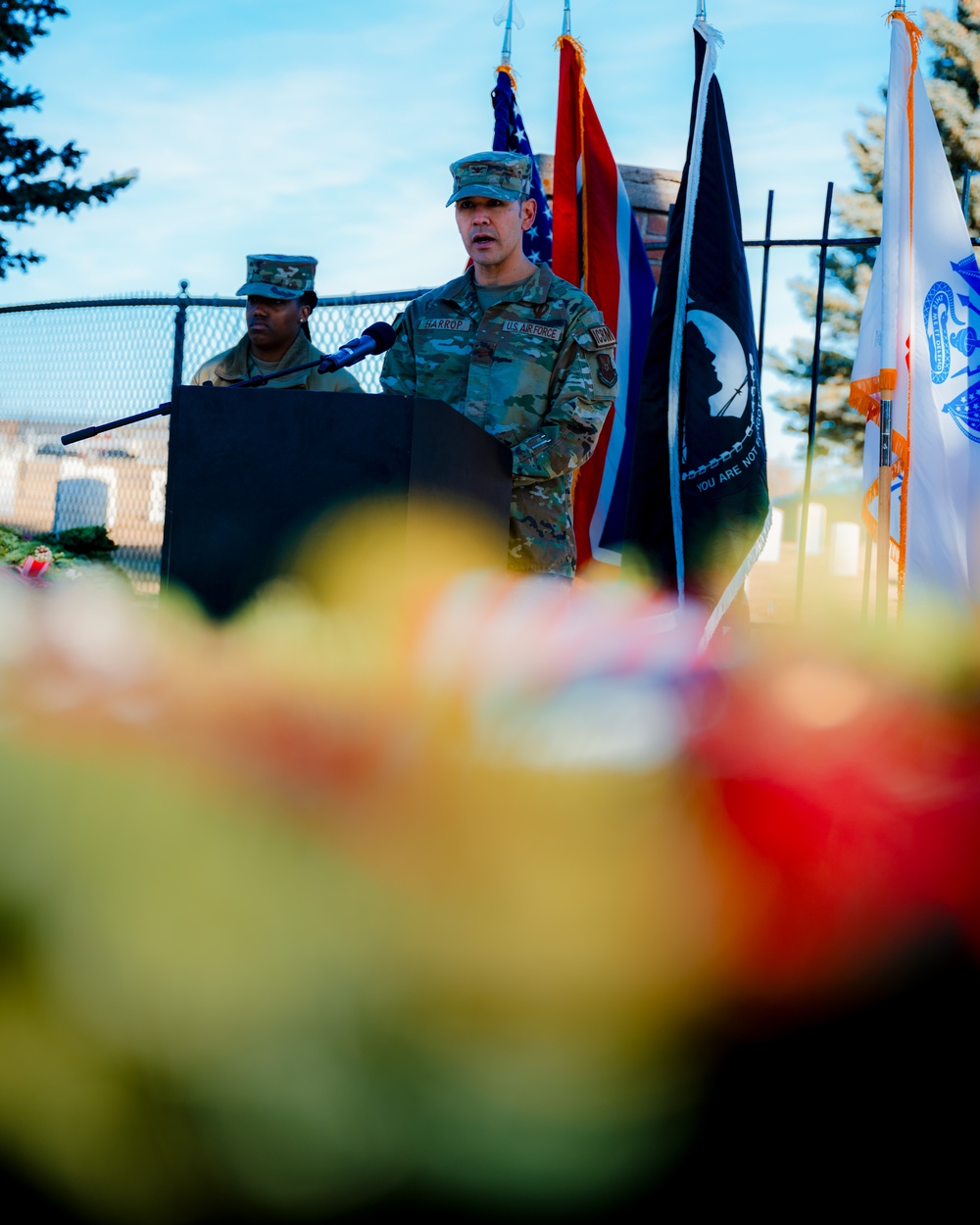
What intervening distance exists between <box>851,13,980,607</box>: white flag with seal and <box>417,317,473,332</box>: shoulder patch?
1.77 m

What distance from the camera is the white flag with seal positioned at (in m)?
4.07

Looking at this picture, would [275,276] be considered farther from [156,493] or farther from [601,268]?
[156,493]

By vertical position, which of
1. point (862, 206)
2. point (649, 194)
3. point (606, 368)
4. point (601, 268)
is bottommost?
point (606, 368)

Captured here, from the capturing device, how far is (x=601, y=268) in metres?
4.61

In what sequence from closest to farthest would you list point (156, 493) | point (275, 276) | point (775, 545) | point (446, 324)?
point (446, 324), point (275, 276), point (156, 493), point (775, 545)

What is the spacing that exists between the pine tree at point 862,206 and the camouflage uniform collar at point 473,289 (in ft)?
46.2

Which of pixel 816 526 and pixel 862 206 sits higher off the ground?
pixel 862 206

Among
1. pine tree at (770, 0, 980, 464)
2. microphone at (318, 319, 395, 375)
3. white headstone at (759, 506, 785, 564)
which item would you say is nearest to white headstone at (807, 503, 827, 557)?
white headstone at (759, 506, 785, 564)

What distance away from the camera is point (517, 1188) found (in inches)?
A: 43.3

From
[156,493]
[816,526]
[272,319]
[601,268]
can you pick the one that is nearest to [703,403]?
[601,268]

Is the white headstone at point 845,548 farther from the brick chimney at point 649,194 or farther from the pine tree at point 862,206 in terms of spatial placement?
the brick chimney at point 649,194

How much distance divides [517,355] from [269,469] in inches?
56.1

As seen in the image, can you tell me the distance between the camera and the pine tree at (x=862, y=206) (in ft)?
59.6

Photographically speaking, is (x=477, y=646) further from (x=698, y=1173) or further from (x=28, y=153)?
(x=28, y=153)
